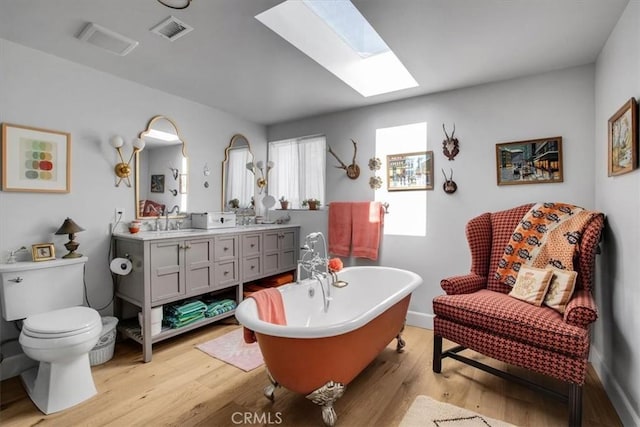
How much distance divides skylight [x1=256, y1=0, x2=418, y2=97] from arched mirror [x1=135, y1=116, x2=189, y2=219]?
1621mm

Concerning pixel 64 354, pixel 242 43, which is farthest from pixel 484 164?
pixel 64 354

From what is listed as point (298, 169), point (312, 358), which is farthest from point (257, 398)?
point (298, 169)

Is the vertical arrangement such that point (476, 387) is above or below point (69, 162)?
below

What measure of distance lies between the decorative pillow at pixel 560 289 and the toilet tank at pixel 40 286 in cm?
317

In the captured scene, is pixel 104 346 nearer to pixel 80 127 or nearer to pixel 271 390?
pixel 271 390

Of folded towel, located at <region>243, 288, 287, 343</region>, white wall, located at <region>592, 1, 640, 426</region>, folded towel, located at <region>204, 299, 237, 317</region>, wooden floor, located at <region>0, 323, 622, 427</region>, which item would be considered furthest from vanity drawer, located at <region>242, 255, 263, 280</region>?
white wall, located at <region>592, 1, 640, 426</region>

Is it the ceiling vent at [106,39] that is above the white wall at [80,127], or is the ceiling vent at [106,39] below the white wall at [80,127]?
above

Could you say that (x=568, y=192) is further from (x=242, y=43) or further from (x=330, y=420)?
(x=242, y=43)

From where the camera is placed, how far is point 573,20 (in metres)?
1.78

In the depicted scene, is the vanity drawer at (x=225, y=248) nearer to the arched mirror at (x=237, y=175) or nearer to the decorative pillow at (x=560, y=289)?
the arched mirror at (x=237, y=175)

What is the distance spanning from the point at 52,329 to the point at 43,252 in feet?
2.22

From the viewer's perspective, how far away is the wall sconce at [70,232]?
2178 mm

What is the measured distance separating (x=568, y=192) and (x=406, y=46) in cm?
170

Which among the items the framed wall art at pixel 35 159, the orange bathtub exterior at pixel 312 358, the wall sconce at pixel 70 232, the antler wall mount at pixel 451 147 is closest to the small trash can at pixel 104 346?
the wall sconce at pixel 70 232
